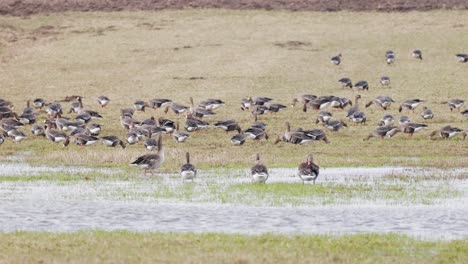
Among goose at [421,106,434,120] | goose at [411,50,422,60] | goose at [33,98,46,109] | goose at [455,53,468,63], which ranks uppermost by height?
goose at [411,50,422,60]

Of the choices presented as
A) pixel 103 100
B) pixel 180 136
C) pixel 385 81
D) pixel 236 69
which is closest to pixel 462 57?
pixel 385 81

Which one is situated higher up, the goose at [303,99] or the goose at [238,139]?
the goose at [303,99]

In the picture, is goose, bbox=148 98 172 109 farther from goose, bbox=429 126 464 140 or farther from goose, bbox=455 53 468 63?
goose, bbox=455 53 468 63

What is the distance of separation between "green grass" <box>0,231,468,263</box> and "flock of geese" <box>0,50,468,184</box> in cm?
1049

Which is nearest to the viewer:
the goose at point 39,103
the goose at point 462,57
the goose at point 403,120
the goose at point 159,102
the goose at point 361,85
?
the goose at point 403,120

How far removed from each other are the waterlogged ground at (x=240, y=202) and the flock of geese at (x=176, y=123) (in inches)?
85.3

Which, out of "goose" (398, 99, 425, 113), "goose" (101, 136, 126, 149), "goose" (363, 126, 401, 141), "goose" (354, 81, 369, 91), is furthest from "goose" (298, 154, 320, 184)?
"goose" (354, 81, 369, 91)

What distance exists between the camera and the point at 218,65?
55.6m

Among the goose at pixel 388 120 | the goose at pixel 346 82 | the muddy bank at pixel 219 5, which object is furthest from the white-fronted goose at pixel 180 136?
the muddy bank at pixel 219 5

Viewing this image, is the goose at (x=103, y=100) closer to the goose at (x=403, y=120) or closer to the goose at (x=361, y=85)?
the goose at (x=361, y=85)

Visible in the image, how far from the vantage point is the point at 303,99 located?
144 ft

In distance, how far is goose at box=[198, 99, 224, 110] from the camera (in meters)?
42.6

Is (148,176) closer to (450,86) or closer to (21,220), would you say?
(21,220)

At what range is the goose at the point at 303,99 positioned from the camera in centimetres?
4361
